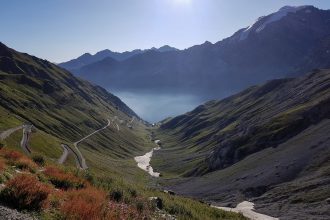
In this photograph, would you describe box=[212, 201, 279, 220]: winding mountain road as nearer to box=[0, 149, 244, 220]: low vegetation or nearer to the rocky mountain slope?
the rocky mountain slope

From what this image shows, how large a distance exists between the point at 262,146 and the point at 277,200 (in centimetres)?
5733

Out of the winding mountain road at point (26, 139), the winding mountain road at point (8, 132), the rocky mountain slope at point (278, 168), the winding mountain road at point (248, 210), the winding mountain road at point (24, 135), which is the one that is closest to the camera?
the winding mountain road at point (248, 210)

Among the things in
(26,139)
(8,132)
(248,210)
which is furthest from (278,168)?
(8,132)

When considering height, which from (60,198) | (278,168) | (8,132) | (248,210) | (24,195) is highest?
(278,168)

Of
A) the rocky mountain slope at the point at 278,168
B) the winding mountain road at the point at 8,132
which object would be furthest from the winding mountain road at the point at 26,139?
the rocky mountain slope at the point at 278,168

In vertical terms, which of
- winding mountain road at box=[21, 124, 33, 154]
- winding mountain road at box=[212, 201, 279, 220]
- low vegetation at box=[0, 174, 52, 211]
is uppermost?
winding mountain road at box=[21, 124, 33, 154]

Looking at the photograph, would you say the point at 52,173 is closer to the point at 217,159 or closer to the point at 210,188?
the point at 210,188

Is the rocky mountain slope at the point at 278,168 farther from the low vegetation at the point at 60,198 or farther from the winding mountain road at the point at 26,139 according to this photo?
the low vegetation at the point at 60,198

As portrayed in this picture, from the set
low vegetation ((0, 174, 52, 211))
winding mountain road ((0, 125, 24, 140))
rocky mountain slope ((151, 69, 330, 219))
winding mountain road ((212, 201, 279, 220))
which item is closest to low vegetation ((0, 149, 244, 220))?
low vegetation ((0, 174, 52, 211))

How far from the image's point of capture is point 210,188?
128125mm

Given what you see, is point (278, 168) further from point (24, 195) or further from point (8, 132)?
point (24, 195)

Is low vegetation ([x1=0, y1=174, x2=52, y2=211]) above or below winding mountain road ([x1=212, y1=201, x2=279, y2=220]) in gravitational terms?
below

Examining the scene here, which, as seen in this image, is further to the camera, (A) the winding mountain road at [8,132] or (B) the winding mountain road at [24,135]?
(A) the winding mountain road at [8,132]

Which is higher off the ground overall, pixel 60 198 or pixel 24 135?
pixel 24 135
